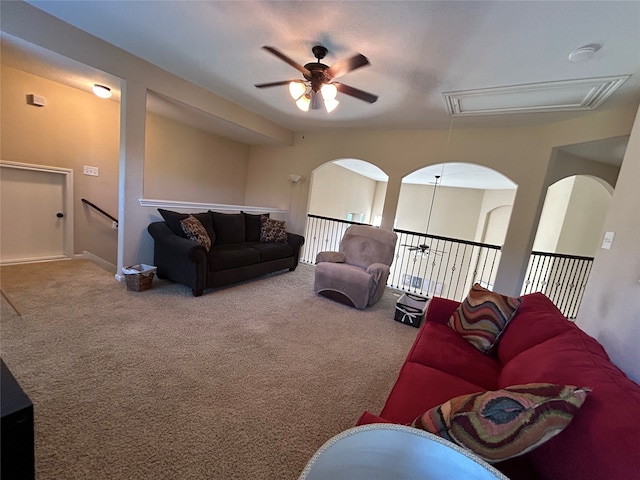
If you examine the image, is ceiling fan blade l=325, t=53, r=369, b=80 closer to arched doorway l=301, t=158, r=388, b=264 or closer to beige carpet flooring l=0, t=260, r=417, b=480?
beige carpet flooring l=0, t=260, r=417, b=480

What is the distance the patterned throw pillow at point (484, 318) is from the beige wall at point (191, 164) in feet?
17.6

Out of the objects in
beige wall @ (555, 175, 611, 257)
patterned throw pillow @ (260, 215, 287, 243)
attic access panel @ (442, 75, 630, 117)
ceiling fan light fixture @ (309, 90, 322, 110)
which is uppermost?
attic access panel @ (442, 75, 630, 117)

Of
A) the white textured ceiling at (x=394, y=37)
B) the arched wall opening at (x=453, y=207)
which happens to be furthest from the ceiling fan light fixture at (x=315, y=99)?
the arched wall opening at (x=453, y=207)

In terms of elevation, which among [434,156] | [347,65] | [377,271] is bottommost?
[377,271]

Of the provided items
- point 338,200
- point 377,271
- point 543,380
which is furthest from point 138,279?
point 338,200

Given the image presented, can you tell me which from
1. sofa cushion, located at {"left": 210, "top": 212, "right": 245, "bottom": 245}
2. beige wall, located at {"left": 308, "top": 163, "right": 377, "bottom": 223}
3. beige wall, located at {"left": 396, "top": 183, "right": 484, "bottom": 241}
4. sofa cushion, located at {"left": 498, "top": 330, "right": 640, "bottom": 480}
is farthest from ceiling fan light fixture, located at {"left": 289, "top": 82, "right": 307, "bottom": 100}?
beige wall, located at {"left": 396, "top": 183, "right": 484, "bottom": 241}

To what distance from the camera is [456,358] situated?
1.66m

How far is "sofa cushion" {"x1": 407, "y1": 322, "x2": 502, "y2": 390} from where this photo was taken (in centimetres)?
153

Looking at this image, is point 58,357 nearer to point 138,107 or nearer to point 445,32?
point 138,107

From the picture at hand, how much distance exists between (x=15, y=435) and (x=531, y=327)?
2358mm

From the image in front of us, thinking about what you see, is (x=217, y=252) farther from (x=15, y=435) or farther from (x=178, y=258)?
(x=15, y=435)

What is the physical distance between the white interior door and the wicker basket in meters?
1.57

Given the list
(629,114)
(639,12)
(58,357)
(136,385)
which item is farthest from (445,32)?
(58,357)

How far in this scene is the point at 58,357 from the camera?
1.84 meters
